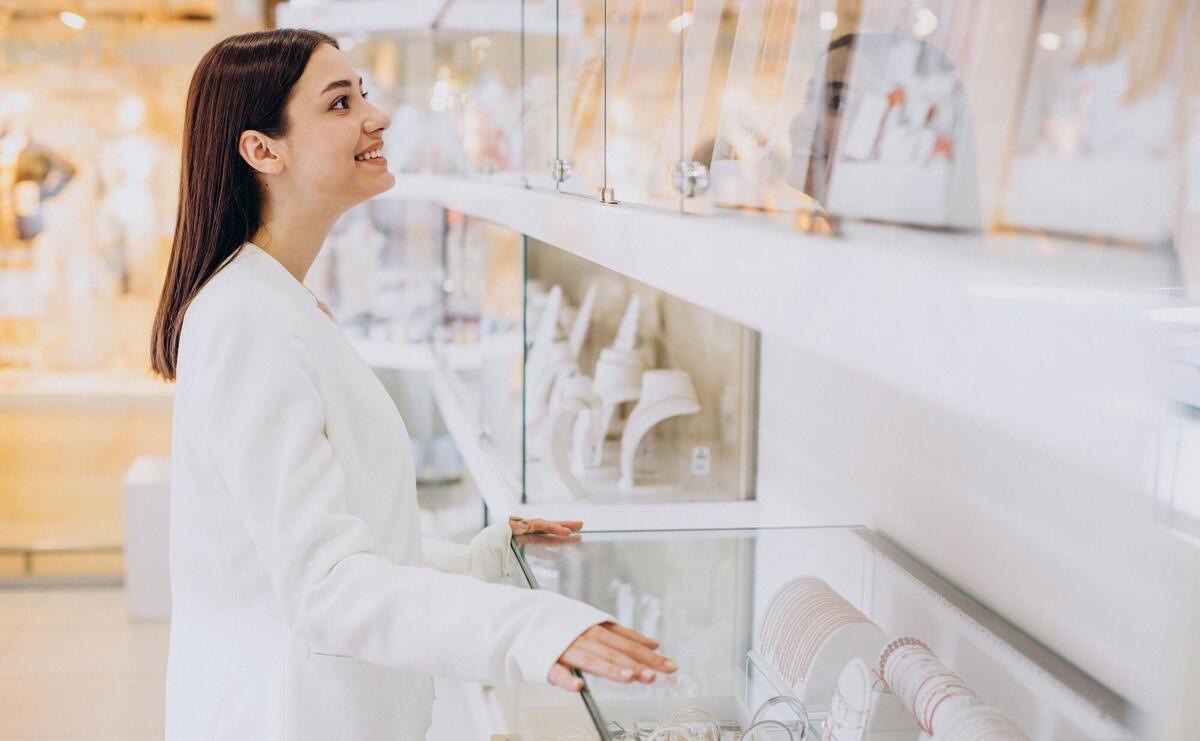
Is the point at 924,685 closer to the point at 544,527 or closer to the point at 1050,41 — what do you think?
the point at 544,527

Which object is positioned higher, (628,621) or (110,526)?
(628,621)

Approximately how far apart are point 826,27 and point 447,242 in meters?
3.60

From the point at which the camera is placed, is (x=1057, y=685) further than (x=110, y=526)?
No

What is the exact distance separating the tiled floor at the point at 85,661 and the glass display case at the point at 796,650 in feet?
6.56

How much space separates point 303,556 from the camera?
1.10m

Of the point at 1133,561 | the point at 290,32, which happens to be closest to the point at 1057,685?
the point at 1133,561

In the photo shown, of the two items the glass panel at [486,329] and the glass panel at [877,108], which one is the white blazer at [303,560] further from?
the glass panel at [486,329]

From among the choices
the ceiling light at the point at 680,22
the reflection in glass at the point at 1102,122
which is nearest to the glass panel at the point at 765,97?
the ceiling light at the point at 680,22

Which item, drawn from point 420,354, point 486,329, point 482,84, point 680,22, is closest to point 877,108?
point 680,22

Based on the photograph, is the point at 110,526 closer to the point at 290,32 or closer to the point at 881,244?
the point at 290,32

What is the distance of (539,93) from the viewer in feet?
7.03

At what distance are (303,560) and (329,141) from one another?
1.79ft

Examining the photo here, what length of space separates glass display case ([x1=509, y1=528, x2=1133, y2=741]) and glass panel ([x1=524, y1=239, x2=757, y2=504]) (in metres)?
0.56

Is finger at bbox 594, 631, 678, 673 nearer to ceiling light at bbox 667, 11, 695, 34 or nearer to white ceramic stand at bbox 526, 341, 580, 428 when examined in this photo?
ceiling light at bbox 667, 11, 695, 34
